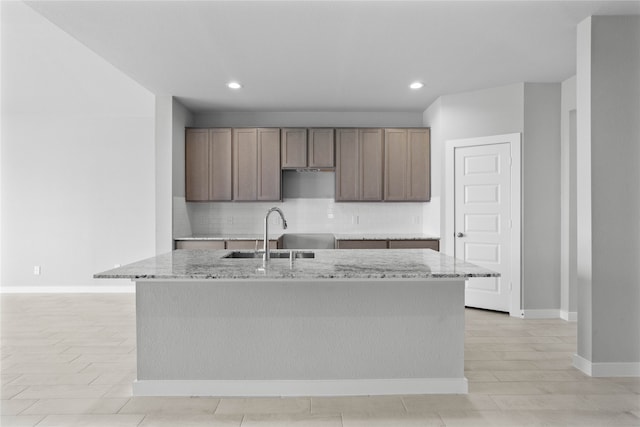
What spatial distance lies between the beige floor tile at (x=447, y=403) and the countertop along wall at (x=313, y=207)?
140 inches

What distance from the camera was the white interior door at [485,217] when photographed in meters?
5.02

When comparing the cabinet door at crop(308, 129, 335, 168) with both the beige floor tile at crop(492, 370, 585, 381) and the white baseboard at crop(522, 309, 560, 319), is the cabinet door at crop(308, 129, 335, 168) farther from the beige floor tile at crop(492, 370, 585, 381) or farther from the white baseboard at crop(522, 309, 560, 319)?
the beige floor tile at crop(492, 370, 585, 381)

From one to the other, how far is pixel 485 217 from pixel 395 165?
1.40 m

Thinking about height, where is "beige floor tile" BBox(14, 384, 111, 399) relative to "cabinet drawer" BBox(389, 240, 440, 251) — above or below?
below

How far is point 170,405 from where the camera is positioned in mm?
2719

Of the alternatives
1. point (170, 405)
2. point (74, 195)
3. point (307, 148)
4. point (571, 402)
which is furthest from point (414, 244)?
point (74, 195)

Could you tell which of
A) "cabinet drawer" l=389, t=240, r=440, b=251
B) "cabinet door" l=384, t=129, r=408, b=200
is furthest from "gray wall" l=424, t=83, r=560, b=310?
"cabinet door" l=384, t=129, r=408, b=200

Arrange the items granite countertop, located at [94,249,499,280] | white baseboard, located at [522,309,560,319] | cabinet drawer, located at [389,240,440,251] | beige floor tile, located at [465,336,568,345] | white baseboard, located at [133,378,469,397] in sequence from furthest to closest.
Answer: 1. cabinet drawer, located at [389,240,440,251]
2. white baseboard, located at [522,309,560,319]
3. beige floor tile, located at [465,336,568,345]
4. white baseboard, located at [133,378,469,397]
5. granite countertop, located at [94,249,499,280]

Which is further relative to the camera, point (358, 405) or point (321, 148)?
point (321, 148)

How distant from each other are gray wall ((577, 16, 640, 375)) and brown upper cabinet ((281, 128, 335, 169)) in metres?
3.29

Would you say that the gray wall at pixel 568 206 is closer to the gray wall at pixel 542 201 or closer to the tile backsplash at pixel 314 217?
the gray wall at pixel 542 201

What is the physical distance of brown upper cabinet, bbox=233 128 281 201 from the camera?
5871 mm

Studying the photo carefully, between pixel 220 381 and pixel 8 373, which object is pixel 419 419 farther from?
pixel 8 373

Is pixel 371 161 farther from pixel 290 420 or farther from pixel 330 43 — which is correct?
pixel 290 420
